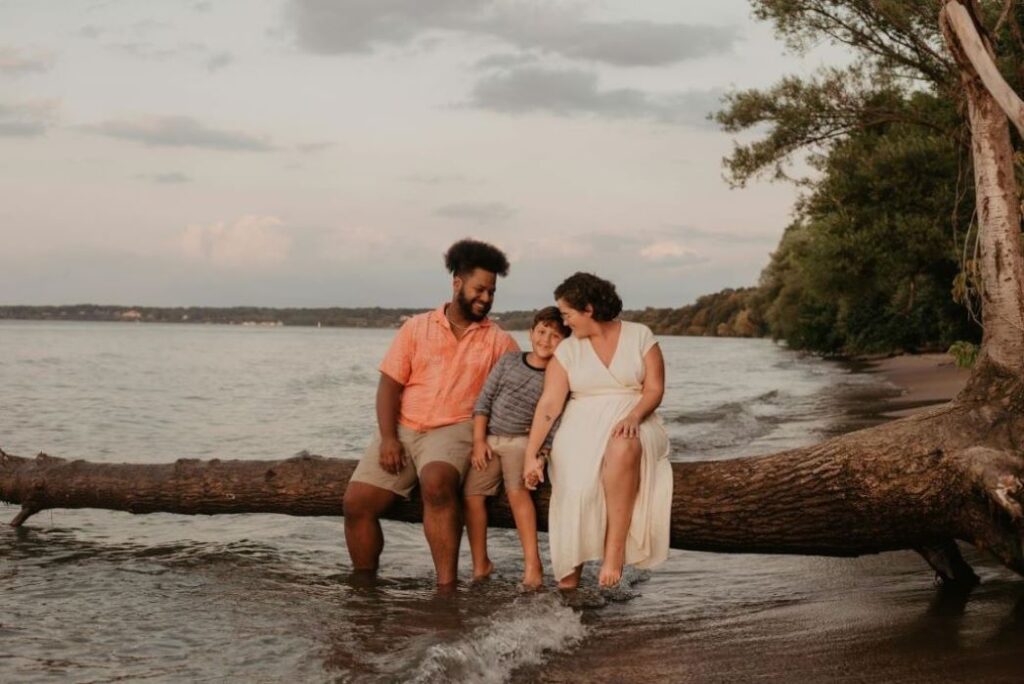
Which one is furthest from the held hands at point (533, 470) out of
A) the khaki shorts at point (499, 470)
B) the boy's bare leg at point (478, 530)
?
the boy's bare leg at point (478, 530)

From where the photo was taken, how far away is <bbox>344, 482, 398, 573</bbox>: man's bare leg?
7035mm

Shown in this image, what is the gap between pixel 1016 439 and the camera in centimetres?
596

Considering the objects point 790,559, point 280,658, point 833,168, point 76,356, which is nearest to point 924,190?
point 833,168

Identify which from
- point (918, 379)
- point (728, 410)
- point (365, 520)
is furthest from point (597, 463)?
point (918, 379)

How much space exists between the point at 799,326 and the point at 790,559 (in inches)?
2148

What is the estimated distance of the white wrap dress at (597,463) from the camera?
6.35 meters

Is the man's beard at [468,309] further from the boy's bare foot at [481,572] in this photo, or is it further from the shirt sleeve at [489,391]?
the boy's bare foot at [481,572]

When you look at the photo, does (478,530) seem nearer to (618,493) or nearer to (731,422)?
(618,493)

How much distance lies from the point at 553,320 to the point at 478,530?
4.77 ft

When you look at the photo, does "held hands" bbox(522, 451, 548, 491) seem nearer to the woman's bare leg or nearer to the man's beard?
the woman's bare leg

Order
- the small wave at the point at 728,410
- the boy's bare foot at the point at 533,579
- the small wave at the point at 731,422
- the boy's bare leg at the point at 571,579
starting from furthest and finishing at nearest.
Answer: the small wave at the point at 728,410, the small wave at the point at 731,422, the boy's bare foot at the point at 533,579, the boy's bare leg at the point at 571,579

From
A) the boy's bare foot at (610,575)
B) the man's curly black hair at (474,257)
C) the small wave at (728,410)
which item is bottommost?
the small wave at (728,410)

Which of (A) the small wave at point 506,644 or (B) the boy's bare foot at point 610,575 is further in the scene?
(B) the boy's bare foot at point 610,575

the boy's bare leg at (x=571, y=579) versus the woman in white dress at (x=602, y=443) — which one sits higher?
the woman in white dress at (x=602, y=443)
